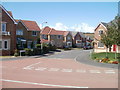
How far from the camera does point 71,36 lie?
77.9 metres

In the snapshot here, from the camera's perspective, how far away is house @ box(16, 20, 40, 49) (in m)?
48.2

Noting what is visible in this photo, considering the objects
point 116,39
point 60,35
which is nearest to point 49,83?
point 116,39

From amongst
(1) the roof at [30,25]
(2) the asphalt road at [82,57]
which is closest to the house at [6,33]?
(2) the asphalt road at [82,57]

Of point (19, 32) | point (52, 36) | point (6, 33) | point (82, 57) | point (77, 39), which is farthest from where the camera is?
point (77, 39)

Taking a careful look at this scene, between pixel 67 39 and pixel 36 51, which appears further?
pixel 67 39

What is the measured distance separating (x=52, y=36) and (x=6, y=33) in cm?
3034

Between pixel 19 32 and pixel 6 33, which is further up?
pixel 19 32

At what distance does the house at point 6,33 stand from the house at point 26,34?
287 inches

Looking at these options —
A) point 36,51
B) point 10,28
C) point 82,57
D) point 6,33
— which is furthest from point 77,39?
point 6,33

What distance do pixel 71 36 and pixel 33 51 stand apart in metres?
40.3

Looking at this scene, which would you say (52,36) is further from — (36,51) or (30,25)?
(36,51)

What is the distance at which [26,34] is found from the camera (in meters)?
50.0

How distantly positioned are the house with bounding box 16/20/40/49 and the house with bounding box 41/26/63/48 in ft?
39.0

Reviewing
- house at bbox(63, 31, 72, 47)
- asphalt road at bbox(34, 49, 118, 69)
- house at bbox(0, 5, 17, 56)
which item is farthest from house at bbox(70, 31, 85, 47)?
house at bbox(0, 5, 17, 56)
